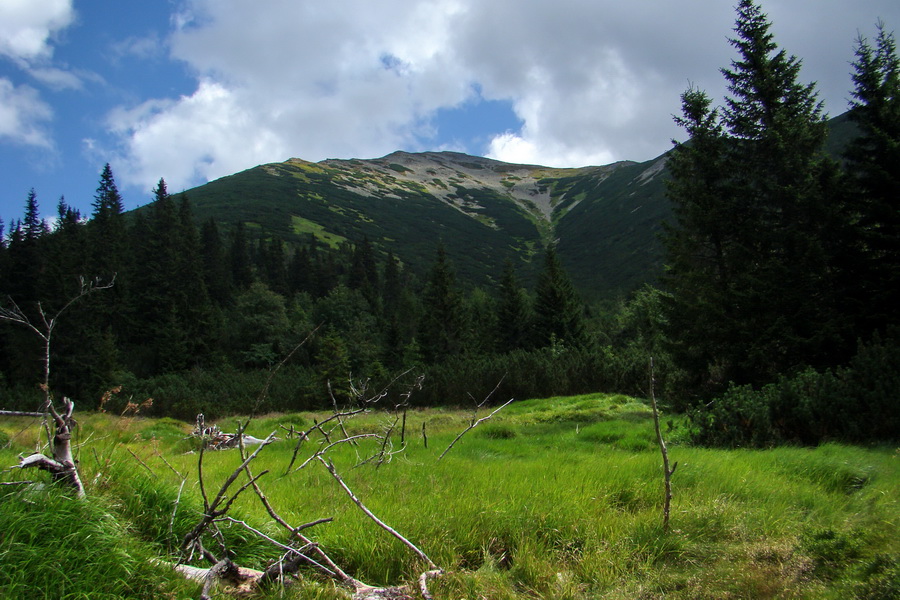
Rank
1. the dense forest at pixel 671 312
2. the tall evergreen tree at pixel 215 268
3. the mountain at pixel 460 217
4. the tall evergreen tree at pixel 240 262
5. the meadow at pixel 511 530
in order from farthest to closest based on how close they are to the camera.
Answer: the mountain at pixel 460 217 < the tall evergreen tree at pixel 240 262 < the tall evergreen tree at pixel 215 268 < the dense forest at pixel 671 312 < the meadow at pixel 511 530

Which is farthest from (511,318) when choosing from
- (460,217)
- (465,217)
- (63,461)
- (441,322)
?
(465,217)

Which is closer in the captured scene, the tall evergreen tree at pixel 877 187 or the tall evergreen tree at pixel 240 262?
the tall evergreen tree at pixel 877 187

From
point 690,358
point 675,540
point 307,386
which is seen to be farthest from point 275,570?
point 307,386

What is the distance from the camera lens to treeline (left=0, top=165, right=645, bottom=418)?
113 feet

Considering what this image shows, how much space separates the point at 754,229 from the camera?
14656 millimetres

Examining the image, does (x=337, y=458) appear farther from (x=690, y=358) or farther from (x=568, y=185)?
(x=568, y=185)

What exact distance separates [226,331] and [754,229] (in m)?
56.8

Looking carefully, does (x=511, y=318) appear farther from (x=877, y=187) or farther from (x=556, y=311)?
A: (x=877, y=187)

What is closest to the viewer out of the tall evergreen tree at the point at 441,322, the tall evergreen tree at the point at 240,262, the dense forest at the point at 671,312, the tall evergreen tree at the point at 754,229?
the dense forest at the point at 671,312

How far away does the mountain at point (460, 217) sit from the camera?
95875 millimetres

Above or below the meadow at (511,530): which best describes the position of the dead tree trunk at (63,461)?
above

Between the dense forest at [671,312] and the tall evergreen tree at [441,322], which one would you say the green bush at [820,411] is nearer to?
the dense forest at [671,312]

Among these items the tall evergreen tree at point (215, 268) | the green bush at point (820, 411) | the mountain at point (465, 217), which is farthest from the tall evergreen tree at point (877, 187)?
the tall evergreen tree at point (215, 268)

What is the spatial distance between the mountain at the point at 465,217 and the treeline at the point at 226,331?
27.7 metres
